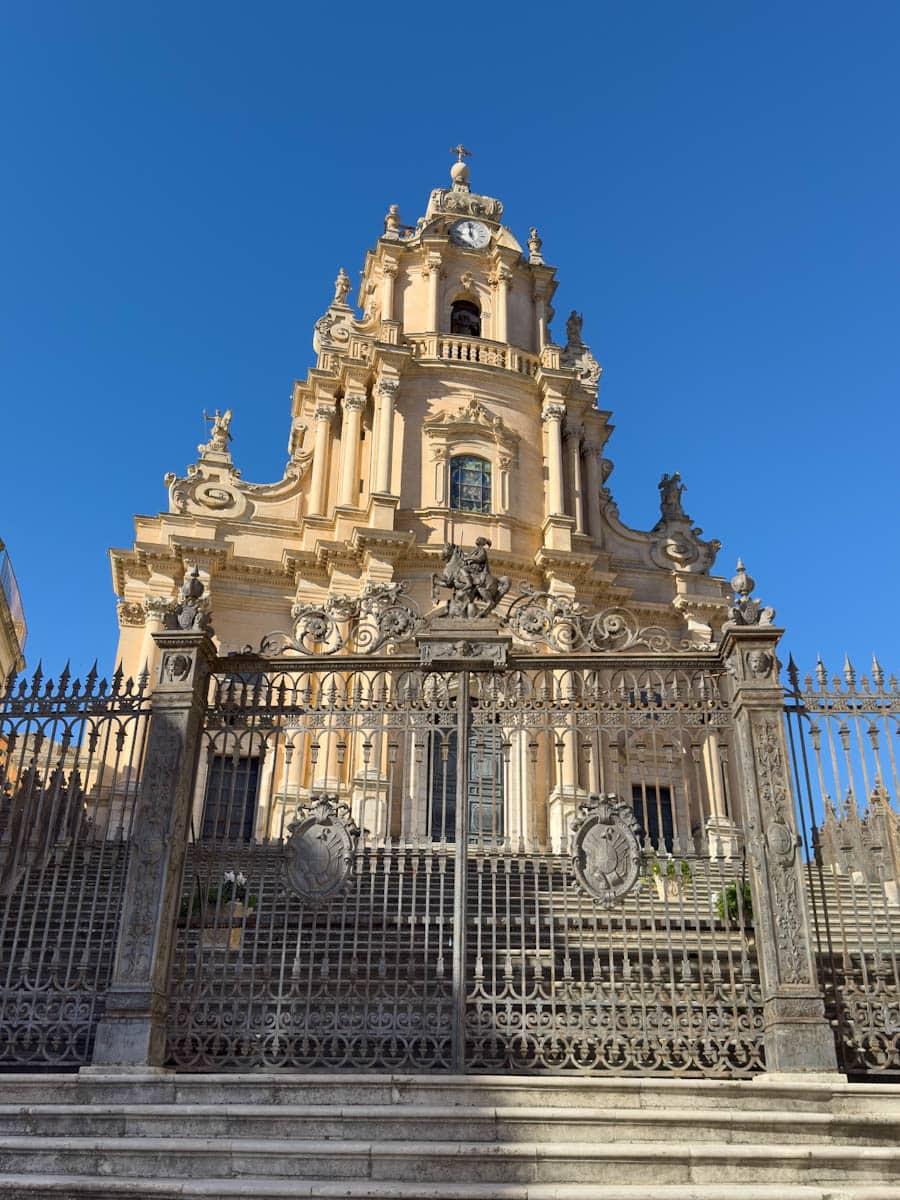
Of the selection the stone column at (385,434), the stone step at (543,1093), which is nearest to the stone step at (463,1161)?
the stone step at (543,1093)

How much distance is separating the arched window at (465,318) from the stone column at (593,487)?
16.0 feet

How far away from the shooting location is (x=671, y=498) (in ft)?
90.9

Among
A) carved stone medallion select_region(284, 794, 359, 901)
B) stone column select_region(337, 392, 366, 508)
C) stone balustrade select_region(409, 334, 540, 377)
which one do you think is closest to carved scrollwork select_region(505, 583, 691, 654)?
carved stone medallion select_region(284, 794, 359, 901)

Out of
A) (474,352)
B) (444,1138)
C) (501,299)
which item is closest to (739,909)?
(444,1138)

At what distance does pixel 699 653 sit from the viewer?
29.2ft

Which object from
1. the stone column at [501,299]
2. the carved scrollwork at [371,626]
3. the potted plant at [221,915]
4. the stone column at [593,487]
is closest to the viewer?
the potted plant at [221,915]

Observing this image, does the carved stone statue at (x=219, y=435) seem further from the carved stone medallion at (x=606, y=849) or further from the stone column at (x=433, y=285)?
the carved stone medallion at (x=606, y=849)

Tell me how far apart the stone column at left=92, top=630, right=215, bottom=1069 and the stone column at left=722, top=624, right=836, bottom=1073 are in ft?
15.0

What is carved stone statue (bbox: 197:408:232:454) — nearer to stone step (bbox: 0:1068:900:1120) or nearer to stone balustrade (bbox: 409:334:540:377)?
stone balustrade (bbox: 409:334:540:377)

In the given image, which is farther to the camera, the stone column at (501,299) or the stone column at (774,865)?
the stone column at (501,299)

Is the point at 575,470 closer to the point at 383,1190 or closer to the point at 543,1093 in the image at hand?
the point at 543,1093

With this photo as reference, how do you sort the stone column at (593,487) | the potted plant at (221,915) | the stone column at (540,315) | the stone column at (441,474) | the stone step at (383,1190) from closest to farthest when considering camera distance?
1. the stone step at (383,1190)
2. the potted plant at (221,915)
3. the stone column at (441,474)
4. the stone column at (593,487)
5. the stone column at (540,315)

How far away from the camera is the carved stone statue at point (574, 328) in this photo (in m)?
29.7

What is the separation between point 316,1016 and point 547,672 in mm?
3458
